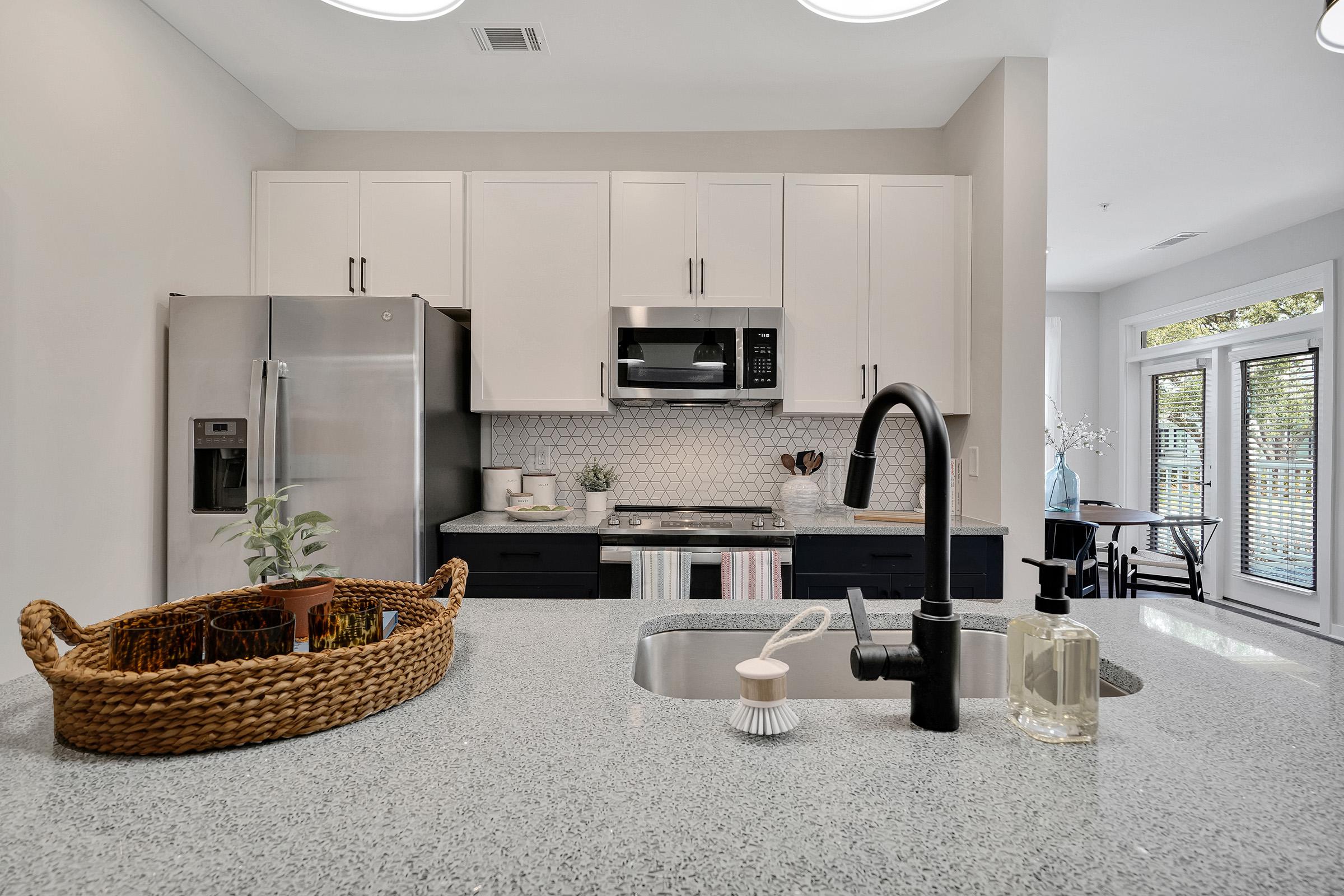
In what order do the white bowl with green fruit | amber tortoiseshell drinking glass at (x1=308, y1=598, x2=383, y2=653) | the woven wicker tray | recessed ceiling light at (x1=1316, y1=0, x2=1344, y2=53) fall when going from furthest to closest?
the white bowl with green fruit
recessed ceiling light at (x1=1316, y1=0, x2=1344, y2=53)
amber tortoiseshell drinking glass at (x1=308, y1=598, x2=383, y2=653)
the woven wicker tray

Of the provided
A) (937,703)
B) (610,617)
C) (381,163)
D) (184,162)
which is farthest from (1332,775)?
(381,163)

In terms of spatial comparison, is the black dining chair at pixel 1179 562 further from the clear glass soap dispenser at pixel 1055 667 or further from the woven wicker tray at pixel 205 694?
the woven wicker tray at pixel 205 694

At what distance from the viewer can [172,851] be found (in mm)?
542

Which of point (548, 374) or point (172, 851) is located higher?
point (548, 374)

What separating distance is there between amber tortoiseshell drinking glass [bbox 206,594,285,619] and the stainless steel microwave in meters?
2.01

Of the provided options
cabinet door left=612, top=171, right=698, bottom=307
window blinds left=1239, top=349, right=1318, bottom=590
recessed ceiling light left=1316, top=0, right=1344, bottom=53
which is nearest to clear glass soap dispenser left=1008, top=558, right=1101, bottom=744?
recessed ceiling light left=1316, top=0, right=1344, bottom=53

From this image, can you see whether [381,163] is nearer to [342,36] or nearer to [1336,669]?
[342,36]

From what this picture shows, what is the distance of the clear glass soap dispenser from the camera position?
28.8 inches

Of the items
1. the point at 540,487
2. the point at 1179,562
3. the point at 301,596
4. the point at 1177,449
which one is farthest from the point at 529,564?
the point at 1177,449

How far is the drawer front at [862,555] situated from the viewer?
270 cm

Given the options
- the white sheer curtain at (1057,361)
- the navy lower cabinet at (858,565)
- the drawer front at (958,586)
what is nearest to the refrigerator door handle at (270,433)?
the navy lower cabinet at (858,565)

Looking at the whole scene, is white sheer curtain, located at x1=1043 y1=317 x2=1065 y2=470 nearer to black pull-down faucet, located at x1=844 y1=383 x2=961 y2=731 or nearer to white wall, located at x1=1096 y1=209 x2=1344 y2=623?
white wall, located at x1=1096 y1=209 x2=1344 y2=623

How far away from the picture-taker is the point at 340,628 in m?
0.86

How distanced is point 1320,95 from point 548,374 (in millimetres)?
3541
